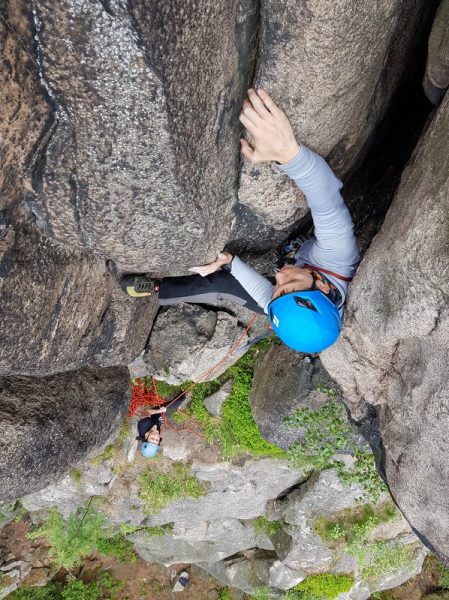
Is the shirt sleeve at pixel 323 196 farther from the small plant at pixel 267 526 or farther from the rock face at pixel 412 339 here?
the small plant at pixel 267 526

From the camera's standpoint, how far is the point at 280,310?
3.91m

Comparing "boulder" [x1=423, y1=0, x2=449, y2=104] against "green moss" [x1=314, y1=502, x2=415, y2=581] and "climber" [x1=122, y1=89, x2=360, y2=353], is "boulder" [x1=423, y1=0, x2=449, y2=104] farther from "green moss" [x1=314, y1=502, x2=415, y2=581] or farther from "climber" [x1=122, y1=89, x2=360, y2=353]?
"green moss" [x1=314, y1=502, x2=415, y2=581]

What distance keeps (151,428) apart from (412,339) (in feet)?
16.2

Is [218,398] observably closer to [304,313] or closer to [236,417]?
[236,417]

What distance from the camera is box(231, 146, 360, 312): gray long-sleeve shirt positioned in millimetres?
3586

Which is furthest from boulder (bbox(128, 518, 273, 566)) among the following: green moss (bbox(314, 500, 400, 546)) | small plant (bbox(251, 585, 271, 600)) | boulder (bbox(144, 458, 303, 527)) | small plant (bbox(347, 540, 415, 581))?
small plant (bbox(347, 540, 415, 581))

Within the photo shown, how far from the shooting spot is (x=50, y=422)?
5055mm

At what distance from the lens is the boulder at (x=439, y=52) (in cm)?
334

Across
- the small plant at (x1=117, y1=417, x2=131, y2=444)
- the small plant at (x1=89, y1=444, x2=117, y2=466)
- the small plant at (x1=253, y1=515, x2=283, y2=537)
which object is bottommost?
the small plant at (x1=253, y1=515, x2=283, y2=537)

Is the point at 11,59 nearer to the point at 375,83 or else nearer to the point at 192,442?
the point at 375,83

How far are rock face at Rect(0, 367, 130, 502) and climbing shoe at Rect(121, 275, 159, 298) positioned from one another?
1.56m

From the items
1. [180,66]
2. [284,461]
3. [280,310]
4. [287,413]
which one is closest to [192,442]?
[284,461]

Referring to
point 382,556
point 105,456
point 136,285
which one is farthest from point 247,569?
point 136,285

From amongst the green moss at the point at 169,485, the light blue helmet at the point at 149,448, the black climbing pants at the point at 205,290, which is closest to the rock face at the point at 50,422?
the light blue helmet at the point at 149,448
